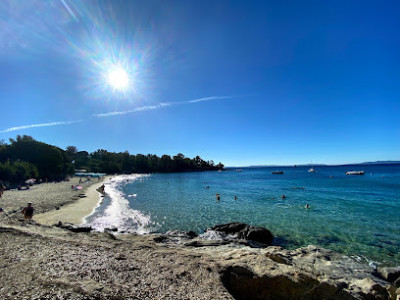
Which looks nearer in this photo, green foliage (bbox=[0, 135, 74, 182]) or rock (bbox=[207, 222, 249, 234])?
rock (bbox=[207, 222, 249, 234])

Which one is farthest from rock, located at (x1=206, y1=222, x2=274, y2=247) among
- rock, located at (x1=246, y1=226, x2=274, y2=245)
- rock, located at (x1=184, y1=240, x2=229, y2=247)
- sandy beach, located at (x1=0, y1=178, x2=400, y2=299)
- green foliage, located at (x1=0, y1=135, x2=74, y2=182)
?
green foliage, located at (x1=0, y1=135, x2=74, y2=182)

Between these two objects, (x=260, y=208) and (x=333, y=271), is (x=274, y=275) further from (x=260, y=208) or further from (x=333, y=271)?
(x=260, y=208)

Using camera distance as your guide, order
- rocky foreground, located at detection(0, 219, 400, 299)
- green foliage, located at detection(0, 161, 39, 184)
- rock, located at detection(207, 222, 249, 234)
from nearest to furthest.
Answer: rocky foreground, located at detection(0, 219, 400, 299), rock, located at detection(207, 222, 249, 234), green foliage, located at detection(0, 161, 39, 184)

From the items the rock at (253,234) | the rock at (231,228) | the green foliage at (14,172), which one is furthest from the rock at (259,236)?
the green foliage at (14,172)

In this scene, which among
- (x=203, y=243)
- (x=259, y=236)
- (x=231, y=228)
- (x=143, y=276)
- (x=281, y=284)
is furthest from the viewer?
(x=231, y=228)

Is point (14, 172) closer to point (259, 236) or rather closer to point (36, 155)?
point (36, 155)

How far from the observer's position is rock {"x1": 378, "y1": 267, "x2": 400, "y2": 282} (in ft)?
29.7

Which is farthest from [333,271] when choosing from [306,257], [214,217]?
[214,217]

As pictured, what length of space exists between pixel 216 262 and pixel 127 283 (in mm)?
3139

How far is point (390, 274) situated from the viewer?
9.19 meters

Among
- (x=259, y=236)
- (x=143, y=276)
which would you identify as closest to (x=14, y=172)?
(x=259, y=236)

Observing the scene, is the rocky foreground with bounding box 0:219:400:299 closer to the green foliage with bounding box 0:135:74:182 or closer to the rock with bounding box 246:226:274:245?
the rock with bounding box 246:226:274:245

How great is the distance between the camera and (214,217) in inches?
874

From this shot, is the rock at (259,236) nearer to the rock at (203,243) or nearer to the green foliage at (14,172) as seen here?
the rock at (203,243)
